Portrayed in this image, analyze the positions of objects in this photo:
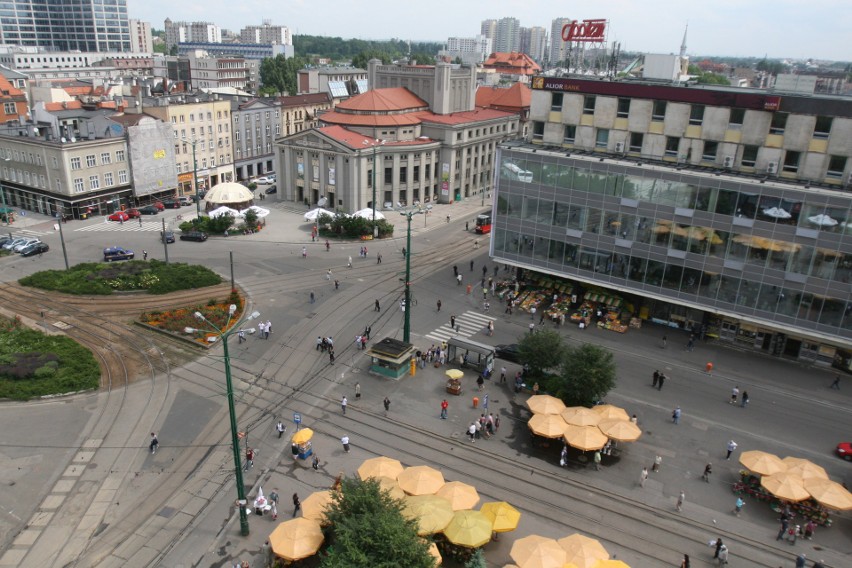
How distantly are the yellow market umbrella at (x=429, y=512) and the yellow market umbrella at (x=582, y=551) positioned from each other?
220 inches

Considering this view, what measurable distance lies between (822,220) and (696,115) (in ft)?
45.6

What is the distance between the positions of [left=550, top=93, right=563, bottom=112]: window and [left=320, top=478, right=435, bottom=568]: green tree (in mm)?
44991

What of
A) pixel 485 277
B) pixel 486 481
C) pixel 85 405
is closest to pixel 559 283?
pixel 485 277

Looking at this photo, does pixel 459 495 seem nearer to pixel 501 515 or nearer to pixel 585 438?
pixel 501 515

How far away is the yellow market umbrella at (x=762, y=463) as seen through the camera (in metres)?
35.4

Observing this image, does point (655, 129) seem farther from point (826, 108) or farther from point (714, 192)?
point (826, 108)

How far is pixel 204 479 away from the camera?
3606 cm

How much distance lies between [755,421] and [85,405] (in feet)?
153

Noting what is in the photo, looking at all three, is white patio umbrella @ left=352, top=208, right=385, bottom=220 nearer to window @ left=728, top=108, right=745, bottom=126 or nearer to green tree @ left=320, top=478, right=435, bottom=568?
window @ left=728, top=108, right=745, bottom=126

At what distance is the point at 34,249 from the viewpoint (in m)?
71.1

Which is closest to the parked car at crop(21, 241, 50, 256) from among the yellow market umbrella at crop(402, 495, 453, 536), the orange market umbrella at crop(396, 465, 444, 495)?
the orange market umbrella at crop(396, 465, 444, 495)

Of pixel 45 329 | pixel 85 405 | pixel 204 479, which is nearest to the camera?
pixel 204 479

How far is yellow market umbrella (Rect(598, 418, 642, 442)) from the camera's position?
37.8 m

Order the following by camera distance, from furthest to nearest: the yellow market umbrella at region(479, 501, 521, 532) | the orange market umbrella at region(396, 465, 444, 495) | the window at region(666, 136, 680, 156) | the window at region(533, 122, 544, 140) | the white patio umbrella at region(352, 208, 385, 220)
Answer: the white patio umbrella at region(352, 208, 385, 220)
the window at region(533, 122, 544, 140)
the window at region(666, 136, 680, 156)
the orange market umbrella at region(396, 465, 444, 495)
the yellow market umbrella at region(479, 501, 521, 532)
